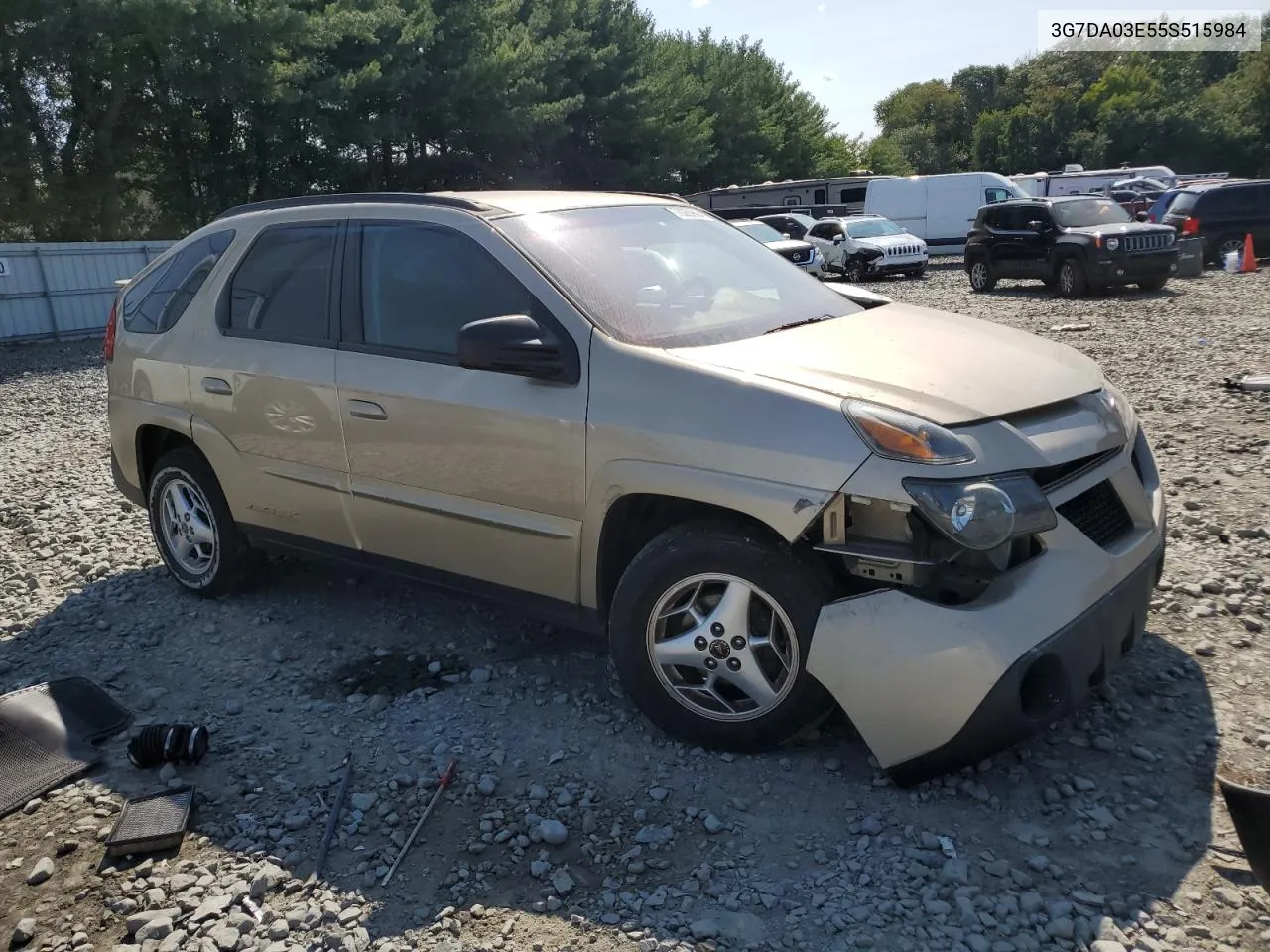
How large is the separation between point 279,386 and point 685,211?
1974 millimetres

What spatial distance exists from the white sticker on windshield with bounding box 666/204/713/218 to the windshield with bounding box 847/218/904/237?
65.7 feet

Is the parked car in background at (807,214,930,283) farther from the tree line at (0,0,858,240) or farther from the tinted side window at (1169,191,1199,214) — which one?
the tree line at (0,0,858,240)

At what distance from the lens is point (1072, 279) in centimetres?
1709

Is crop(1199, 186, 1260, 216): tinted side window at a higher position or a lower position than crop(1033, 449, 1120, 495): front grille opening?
higher

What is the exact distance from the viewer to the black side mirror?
3.44 m

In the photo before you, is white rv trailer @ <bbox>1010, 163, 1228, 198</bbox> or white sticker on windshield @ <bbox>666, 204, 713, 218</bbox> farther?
white rv trailer @ <bbox>1010, 163, 1228, 198</bbox>

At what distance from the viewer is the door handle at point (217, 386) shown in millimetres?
4652

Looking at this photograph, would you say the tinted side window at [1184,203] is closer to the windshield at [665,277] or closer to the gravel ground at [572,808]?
the gravel ground at [572,808]

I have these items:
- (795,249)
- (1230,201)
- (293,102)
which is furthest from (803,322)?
(293,102)

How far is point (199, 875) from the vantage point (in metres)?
3.05

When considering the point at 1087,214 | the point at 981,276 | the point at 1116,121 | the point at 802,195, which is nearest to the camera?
the point at 1087,214

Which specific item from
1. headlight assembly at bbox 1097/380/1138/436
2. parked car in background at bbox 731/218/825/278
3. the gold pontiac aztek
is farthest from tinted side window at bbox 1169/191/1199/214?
headlight assembly at bbox 1097/380/1138/436

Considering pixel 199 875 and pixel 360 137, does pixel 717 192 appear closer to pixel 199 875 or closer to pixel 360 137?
pixel 360 137

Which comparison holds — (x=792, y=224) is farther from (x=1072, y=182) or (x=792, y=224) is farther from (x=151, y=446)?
(x=151, y=446)
